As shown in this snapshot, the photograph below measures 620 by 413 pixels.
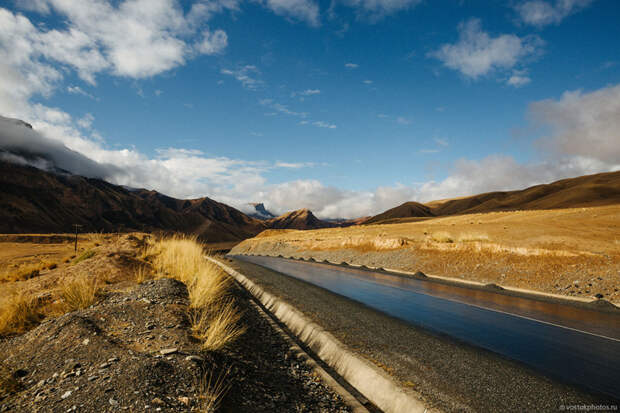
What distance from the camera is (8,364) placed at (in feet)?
16.7

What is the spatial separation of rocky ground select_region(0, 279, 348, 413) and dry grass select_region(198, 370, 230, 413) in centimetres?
2

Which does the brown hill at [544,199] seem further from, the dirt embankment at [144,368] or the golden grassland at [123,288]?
the dirt embankment at [144,368]

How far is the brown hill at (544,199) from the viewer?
228 ft

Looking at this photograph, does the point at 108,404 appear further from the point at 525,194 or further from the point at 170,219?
the point at 170,219

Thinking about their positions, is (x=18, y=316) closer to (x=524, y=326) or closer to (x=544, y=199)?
(x=524, y=326)

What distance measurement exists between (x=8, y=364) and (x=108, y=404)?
10.3ft

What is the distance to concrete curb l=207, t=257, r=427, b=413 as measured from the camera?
472 centimetres

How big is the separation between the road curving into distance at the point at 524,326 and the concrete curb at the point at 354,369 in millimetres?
3185

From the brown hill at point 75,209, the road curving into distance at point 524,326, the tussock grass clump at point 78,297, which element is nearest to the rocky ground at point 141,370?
the tussock grass clump at point 78,297

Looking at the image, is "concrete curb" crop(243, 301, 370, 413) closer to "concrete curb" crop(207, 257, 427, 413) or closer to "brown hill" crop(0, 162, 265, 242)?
"concrete curb" crop(207, 257, 427, 413)

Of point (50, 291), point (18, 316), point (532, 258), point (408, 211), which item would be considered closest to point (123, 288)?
point (50, 291)

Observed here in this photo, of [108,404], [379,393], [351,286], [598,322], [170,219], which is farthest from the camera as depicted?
[170,219]

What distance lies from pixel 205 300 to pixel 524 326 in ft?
30.4

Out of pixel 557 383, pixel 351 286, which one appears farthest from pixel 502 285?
pixel 557 383
